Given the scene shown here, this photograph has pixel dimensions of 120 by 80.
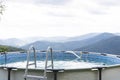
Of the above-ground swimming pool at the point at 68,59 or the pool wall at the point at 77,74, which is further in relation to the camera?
the above-ground swimming pool at the point at 68,59

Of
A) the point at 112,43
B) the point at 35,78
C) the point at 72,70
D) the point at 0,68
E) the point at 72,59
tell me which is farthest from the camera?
the point at 112,43

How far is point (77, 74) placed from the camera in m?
7.93

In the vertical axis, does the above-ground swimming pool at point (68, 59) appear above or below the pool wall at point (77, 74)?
above

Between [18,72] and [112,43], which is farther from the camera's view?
[112,43]

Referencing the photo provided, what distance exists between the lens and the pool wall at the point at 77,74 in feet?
25.6

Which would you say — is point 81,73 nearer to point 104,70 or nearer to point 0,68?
point 104,70

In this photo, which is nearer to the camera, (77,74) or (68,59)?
(77,74)

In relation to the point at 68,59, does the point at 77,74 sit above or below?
below

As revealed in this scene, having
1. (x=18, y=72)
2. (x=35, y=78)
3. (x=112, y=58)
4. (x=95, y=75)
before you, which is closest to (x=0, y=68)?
(x=18, y=72)

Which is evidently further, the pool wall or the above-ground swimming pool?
the above-ground swimming pool

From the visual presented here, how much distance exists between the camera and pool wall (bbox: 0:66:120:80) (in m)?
7.80

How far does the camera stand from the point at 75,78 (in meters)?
7.93

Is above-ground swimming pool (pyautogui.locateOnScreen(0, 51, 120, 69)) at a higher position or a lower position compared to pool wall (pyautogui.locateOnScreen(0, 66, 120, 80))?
higher

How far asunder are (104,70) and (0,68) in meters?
2.56
